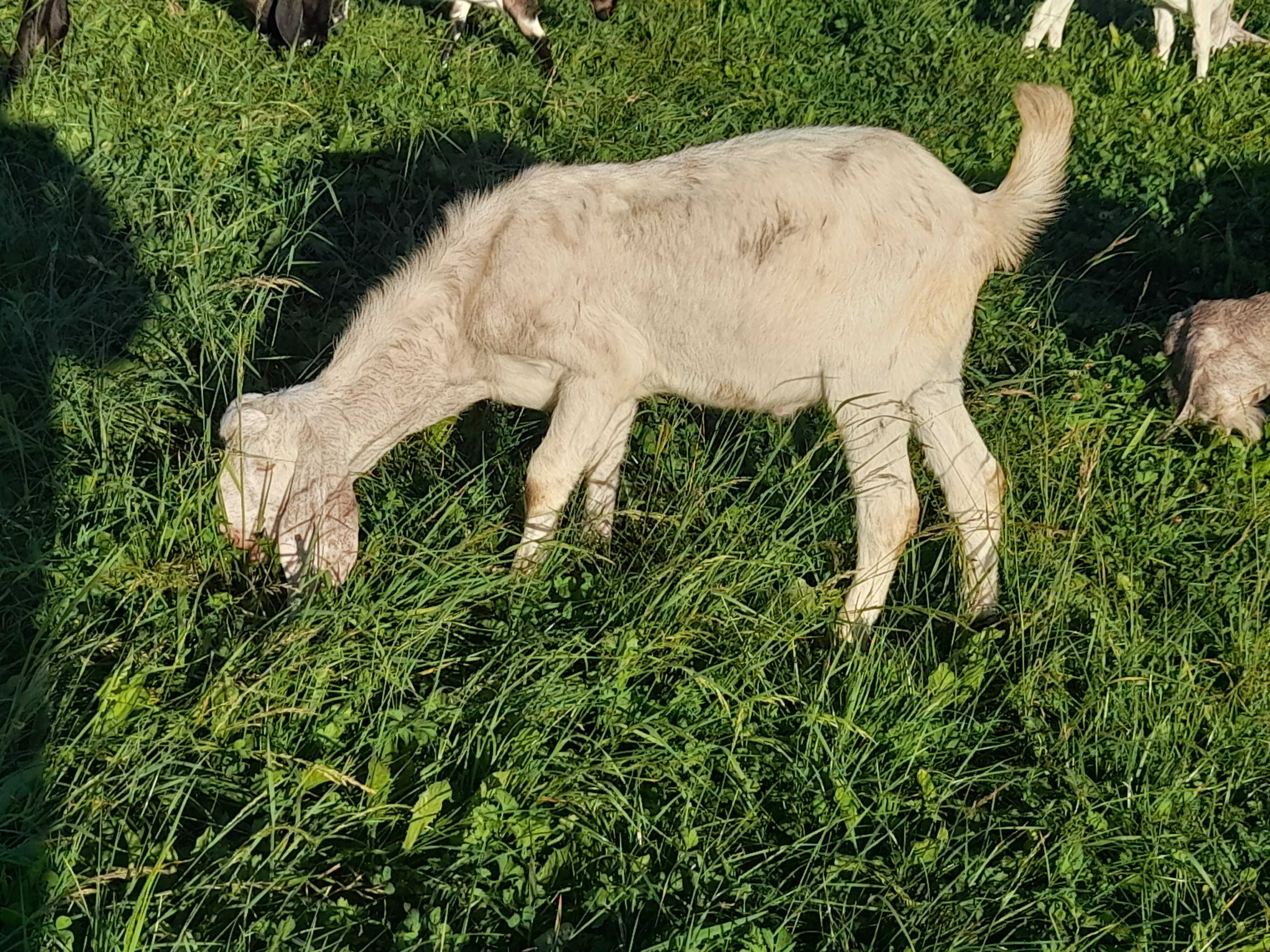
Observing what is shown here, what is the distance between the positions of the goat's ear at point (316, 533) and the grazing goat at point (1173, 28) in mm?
6137

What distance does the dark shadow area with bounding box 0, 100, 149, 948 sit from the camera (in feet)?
8.87

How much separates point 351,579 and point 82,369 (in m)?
1.56

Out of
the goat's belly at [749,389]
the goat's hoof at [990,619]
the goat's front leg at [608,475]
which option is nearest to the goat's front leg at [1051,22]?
the goat's belly at [749,389]

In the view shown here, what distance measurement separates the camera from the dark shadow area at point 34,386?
2.70 metres

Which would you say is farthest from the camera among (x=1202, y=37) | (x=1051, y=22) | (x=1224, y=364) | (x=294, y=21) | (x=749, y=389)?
(x=1051, y=22)

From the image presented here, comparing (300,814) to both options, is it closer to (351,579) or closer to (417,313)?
(351,579)

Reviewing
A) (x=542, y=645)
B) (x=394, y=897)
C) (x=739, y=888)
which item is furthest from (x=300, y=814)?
(x=739, y=888)

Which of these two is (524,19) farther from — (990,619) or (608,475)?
(990,619)

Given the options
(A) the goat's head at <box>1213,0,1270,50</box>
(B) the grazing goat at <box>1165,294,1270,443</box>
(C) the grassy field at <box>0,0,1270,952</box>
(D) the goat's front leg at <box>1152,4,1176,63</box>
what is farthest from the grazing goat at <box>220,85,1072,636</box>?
(A) the goat's head at <box>1213,0,1270,50</box>

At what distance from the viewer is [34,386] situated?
14.0 feet

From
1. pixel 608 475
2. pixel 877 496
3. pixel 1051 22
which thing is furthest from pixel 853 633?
pixel 1051 22

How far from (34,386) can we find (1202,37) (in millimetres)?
7057

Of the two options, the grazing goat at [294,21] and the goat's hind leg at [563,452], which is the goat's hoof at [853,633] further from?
the grazing goat at [294,21]

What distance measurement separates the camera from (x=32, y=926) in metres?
2.49
